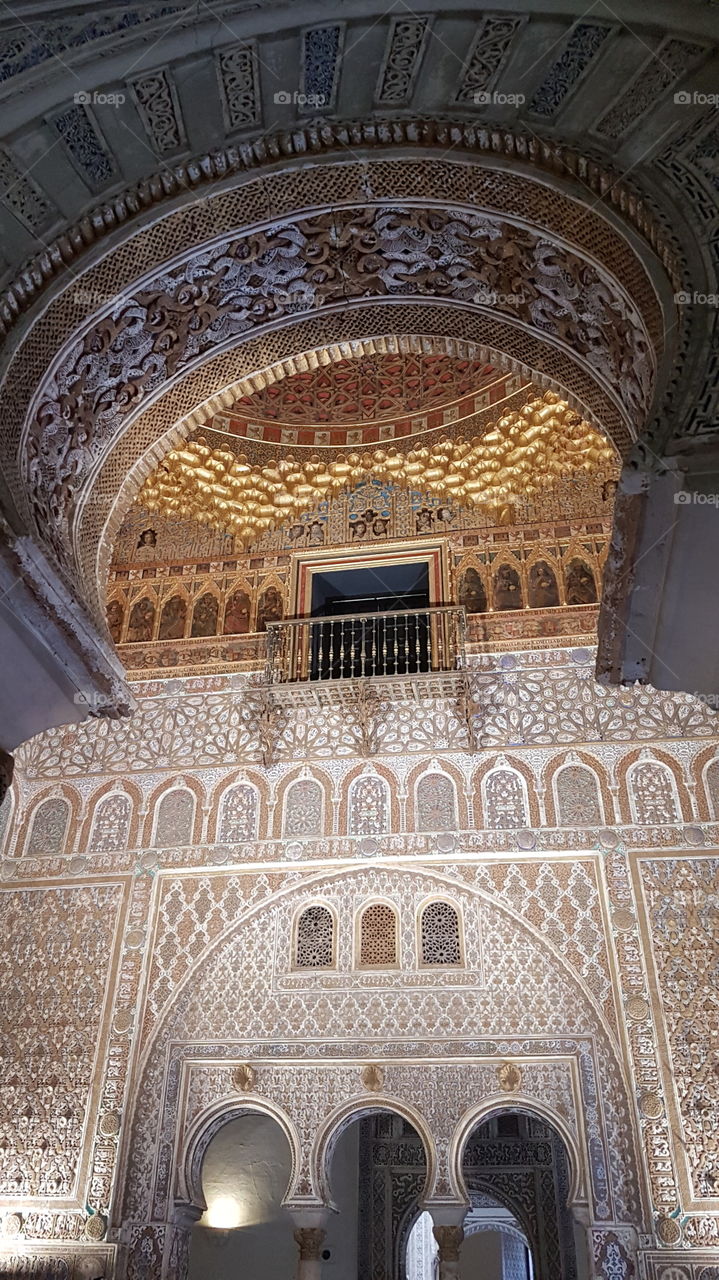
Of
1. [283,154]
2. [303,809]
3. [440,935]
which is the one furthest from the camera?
[303,809]

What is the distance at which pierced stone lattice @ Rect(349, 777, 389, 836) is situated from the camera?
886cm

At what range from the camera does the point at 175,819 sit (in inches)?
365

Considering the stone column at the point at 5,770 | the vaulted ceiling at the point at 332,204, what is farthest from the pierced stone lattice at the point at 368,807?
the stone column at the point at 5,770

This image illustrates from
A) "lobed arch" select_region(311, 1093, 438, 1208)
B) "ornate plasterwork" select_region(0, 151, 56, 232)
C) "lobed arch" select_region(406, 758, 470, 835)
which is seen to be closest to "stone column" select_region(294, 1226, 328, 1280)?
"lobed arch" select_region(311, 1093, 438, 1208)

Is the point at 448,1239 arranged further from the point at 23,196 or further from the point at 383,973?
the point at 23,196

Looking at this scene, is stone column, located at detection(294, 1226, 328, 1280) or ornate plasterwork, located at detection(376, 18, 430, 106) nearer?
ornate plasterwork, located at detection(376, 18, 430, 106)

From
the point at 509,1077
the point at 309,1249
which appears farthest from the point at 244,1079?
the point at 509,1077

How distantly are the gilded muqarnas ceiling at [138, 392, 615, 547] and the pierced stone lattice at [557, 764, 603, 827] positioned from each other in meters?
3.14

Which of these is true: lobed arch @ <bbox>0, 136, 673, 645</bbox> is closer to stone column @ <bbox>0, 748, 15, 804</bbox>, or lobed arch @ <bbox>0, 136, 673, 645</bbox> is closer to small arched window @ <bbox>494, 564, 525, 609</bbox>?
stone column @ <bbox>0, 748, 15, 804</bbox>

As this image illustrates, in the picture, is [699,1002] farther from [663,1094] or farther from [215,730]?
[215,730]

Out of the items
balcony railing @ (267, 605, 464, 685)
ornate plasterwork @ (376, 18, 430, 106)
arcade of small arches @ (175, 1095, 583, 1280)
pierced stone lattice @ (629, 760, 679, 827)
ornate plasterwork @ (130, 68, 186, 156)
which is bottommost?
arcade of small arches @ (175, 1095, 583, 1280)

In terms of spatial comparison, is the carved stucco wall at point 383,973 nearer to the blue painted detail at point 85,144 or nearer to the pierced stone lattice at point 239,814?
the pierced stone lattice at point 239,814

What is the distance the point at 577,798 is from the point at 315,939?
276cm

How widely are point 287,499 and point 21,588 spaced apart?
7460 millimetres
